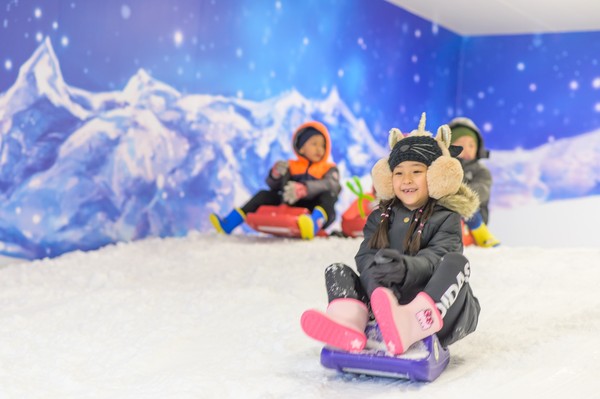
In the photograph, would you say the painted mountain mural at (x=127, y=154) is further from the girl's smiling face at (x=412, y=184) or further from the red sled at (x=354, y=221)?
the girl's smiling face at (x=412, y=184)

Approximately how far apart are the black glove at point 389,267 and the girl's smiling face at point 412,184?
26 cm

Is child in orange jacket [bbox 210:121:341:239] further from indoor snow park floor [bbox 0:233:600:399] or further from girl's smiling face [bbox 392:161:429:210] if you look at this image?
girl's smiling face [bbox 392:161:429:210]

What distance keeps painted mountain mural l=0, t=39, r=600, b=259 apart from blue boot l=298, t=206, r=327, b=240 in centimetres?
82

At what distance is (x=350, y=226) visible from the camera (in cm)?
571

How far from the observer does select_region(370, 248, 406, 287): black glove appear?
2.42 metres

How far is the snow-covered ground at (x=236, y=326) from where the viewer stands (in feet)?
7.70

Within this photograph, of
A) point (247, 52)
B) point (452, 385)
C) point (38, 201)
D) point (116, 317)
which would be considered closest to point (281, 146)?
point (247, 52)

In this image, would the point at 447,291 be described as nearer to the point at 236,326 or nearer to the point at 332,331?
the point at 332,331

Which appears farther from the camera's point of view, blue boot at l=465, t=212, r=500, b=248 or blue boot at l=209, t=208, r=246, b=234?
blue boot at l=209, t=208, r=246, b=234

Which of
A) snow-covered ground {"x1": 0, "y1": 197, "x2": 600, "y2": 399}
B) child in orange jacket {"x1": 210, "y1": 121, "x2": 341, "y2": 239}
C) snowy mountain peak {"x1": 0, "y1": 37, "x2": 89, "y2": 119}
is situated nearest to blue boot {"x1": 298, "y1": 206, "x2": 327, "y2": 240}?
child in orange jacket {"x1": 210, "y1": 121, "x2": 341, "y2": 239}

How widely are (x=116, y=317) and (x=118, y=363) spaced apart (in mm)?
558

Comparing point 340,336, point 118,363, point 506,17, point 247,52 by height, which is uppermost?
point 506,17

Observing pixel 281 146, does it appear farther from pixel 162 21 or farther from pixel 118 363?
pixel 118 363

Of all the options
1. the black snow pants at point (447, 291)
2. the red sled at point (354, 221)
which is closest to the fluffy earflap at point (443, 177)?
the black snow pants at point (447, 291)
